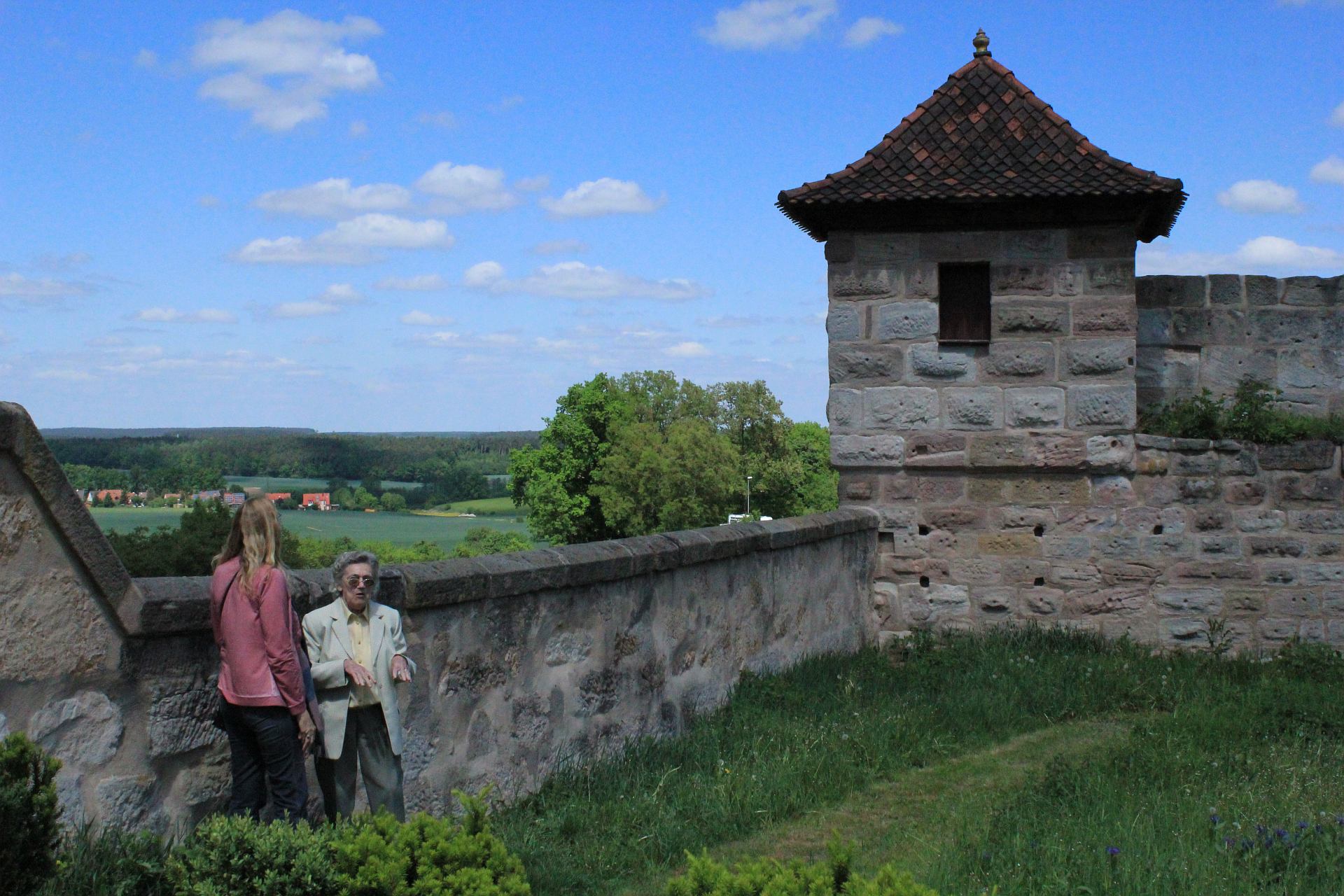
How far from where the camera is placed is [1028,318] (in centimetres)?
1000

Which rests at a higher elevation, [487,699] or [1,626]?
[1,626]

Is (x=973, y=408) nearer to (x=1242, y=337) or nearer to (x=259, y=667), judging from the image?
(x=1242, y=337)

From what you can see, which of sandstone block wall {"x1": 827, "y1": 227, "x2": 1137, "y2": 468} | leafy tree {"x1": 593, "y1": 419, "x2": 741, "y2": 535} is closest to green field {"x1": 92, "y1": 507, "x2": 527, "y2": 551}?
leafy tree {"x1": 593, "y1": 419, "x2": 741, "y2": 535}

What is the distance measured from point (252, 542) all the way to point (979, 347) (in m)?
7.09

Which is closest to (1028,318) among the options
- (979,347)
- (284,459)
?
(979,347)

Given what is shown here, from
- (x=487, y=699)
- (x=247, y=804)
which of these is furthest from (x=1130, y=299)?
(x=247, y=804)

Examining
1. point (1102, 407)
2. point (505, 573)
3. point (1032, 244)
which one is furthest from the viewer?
point (1032, 244)

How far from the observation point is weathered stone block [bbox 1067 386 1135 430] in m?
9.83

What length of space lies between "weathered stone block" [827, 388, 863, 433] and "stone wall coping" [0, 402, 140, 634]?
6.80 meters

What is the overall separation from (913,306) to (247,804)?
23.5 feet

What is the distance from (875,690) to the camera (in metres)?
8.12

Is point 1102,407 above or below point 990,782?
above

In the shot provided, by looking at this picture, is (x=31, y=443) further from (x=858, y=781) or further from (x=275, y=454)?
(x=275, y=454)

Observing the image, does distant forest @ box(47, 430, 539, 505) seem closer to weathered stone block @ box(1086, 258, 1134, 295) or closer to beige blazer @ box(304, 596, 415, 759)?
beige blazer @ box(304, 596, 415, 759)
